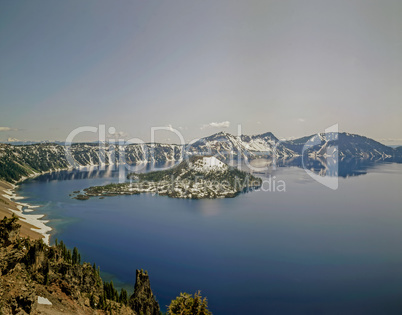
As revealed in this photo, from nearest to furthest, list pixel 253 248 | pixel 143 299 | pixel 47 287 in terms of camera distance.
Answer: pixel 47 287, pixel 143 299, pixel 253 248

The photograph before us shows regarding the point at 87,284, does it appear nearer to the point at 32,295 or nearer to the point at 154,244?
the point at 32,295

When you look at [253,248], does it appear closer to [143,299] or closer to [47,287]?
[143,299]

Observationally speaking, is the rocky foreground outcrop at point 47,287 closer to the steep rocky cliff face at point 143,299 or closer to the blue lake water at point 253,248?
the steep rocky cliff face at point 143,299

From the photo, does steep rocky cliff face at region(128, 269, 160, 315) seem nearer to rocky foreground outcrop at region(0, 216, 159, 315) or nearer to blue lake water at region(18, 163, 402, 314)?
rocky foreground outcrop at region(0, 216, 159, 315)

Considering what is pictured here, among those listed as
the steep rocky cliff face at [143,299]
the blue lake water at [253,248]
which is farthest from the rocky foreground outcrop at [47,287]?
the blue lake water at [253,248]

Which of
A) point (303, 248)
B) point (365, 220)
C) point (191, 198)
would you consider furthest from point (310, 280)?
point (191, 198)

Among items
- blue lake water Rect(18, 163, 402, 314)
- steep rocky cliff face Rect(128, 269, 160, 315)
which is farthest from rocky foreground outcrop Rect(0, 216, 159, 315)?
blue lake water Rect(18, 163, 402, 314)

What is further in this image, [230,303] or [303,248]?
[303,248]

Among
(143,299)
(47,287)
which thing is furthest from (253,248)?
(47,287)
